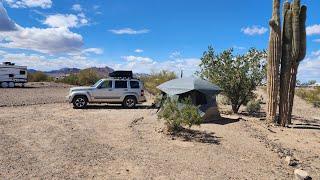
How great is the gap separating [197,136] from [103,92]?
1094 cm

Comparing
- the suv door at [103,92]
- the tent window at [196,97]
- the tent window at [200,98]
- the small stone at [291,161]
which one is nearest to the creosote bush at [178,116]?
the small stone at [291,161]

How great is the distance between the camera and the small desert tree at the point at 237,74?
22.2 metres

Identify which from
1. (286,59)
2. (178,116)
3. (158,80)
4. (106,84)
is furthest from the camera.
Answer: (158,80)

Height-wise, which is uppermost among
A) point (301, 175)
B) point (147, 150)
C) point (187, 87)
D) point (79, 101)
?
point (187, 87)

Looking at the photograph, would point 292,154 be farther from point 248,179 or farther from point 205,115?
point 205,115

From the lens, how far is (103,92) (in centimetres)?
2394

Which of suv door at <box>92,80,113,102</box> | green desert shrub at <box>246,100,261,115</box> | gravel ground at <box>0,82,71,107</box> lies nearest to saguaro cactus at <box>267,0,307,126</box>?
green desert shrub at <box>246,100,261,115</box>

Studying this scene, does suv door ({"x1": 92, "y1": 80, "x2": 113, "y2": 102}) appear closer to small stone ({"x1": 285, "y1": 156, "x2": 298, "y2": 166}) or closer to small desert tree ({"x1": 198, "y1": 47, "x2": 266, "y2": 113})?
small desert tree ({"x1": 198, "y1": 47, "x2": 266, "y2": 113})

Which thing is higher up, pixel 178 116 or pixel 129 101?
pixel 129 101

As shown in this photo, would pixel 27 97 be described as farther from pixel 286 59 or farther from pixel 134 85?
pixel 286 59

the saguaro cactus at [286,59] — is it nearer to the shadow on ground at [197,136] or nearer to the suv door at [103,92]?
the shadow on ground at [197,136]

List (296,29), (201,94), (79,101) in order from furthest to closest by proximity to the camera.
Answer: (79,101)
(201,94)
(296,29)

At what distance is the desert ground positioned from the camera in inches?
370

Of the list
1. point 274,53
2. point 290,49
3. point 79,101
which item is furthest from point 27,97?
point 290,49
